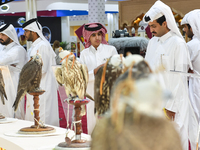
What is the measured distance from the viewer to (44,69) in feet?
15.5

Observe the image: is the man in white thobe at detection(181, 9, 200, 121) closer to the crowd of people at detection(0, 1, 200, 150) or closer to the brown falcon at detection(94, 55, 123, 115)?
the crowd of people at detection(0, 1, 200, 150)

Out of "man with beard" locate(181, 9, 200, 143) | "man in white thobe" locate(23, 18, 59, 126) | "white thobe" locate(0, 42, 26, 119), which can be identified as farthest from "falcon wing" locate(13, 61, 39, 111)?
"man in white thobe" locate(23, 18, 59, 126)

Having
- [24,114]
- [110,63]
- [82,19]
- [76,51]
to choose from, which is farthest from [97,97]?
[82,19]

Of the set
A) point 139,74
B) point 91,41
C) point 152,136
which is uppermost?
point 91,41

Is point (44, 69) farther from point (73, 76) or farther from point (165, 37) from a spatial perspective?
point (73, 76)

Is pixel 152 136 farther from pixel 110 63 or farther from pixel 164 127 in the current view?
pixel 110 63

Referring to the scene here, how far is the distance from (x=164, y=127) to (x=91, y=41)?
334 cm

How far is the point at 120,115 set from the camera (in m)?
0.64

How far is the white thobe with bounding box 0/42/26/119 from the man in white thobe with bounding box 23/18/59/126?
25cm

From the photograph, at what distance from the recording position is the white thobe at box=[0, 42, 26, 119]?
177 inches

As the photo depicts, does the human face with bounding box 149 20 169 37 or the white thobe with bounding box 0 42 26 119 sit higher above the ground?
the human face with bounding box 149 20 169 37

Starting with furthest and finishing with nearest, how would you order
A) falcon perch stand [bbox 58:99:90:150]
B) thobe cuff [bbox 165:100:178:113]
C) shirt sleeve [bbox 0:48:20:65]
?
shirt sleeve [bbox 0:48:20:65] < thobe cuff [bbox 165:100:178:113] < falcon perch stand [bbox 58:99:90:150]

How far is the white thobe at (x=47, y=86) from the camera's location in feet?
15.5

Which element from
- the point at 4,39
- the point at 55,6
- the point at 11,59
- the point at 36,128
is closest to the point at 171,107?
the point at 36,128
